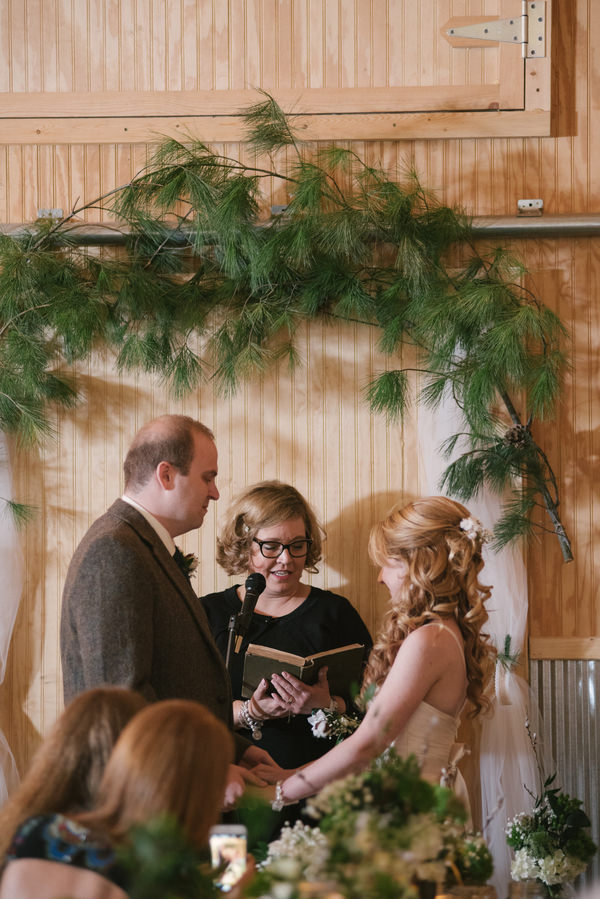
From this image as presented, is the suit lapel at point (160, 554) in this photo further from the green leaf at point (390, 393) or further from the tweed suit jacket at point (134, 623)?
the green leaf at point (390, 393)

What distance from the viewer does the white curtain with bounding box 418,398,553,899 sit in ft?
11.4

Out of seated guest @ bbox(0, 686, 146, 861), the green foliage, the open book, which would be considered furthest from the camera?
the open book

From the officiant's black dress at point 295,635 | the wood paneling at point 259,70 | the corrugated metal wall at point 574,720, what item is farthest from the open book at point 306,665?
the wood paneling at point 259,70

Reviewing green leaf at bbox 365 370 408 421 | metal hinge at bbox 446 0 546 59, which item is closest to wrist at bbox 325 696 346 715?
green leaf at bbox 365 370 408 421

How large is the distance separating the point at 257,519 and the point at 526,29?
2258 mm

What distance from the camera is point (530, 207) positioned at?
3.87 metres

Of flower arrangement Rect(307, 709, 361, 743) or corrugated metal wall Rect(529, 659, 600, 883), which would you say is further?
corrugated metal wall Rect(529, 659, 600, 883)

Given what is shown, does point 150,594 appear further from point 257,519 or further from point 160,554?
point 257,519

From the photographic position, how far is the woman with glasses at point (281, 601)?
130 inches

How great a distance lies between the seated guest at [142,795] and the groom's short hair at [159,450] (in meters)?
1.28

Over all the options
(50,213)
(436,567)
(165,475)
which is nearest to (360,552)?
(436,567)

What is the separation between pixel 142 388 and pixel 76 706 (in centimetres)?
245

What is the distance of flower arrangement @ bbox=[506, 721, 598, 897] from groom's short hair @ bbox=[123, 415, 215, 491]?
1586mm

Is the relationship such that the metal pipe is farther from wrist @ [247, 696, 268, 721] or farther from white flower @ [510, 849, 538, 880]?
white flower @ [510, 849, 538, 880]
